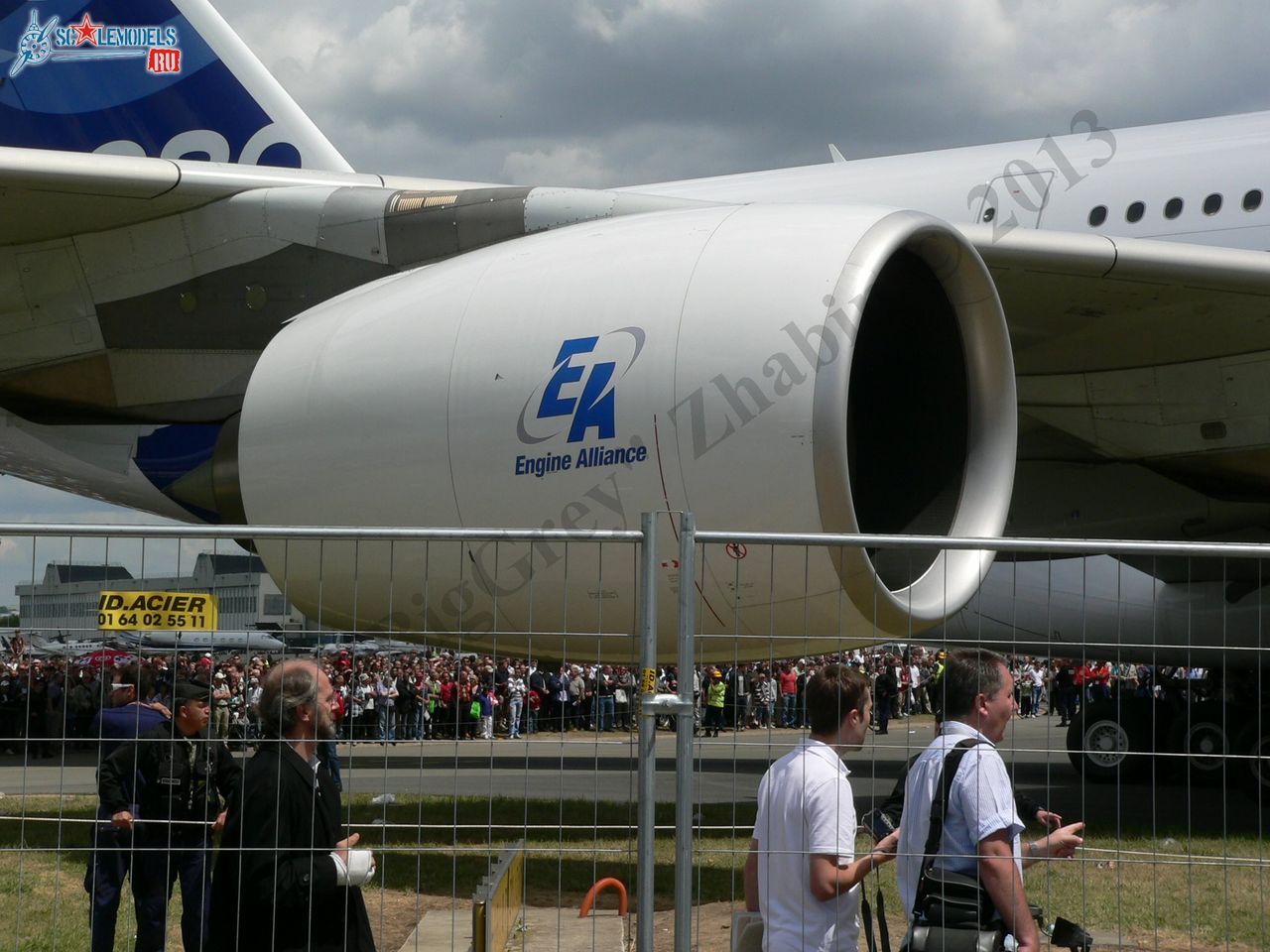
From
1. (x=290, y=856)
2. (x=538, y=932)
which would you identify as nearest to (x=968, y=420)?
(x=538, y=932)

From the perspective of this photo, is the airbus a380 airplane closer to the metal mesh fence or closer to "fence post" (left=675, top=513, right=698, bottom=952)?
the metal mesh fence

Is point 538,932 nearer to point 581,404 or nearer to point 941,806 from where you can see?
point 581,404

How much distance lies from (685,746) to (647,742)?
0.09 m

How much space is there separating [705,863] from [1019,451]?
3.63 m

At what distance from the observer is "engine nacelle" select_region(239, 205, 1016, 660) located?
502 centimetres

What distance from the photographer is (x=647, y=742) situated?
3.35 meters

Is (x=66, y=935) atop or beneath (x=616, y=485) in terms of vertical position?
beneath

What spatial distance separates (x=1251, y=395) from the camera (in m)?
7.55

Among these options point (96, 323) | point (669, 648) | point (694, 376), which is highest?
point (96, 323)

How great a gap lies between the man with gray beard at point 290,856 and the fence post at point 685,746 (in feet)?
2.37

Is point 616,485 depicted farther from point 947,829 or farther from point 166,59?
point 166,59

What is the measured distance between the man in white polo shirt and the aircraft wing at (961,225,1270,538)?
4.00 metres

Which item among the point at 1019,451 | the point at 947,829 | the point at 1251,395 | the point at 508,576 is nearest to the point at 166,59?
the point at 508,576

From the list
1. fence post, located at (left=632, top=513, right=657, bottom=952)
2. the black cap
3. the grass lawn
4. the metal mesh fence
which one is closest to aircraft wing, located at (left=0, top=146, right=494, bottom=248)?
the metal mesh fence
